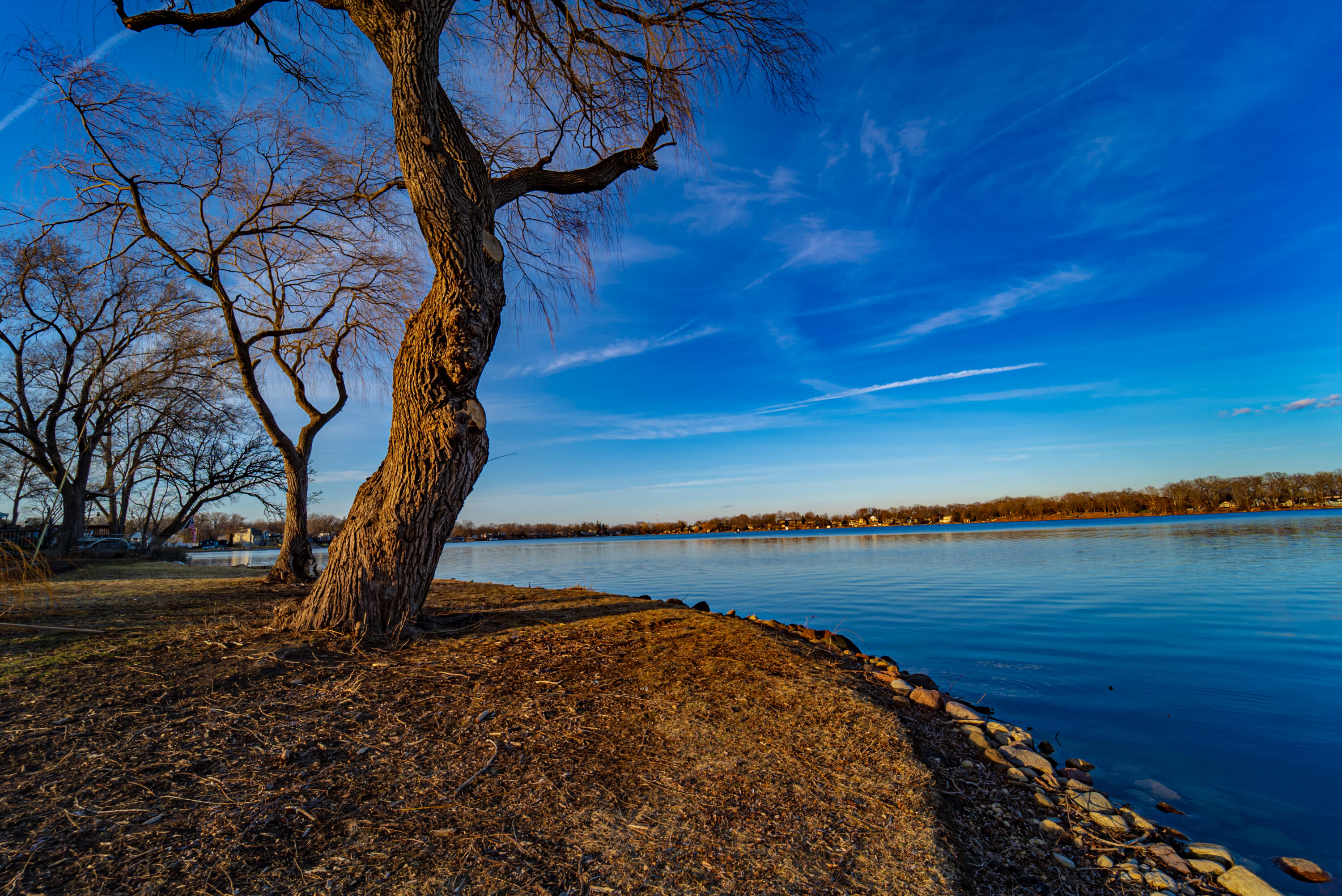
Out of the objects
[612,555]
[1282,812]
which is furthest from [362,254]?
[612,555]

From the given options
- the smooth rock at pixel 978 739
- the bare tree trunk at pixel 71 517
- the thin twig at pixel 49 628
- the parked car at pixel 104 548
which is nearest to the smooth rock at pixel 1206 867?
the smooth rock at pixel 978 739

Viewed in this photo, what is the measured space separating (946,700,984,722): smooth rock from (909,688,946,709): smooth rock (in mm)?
52

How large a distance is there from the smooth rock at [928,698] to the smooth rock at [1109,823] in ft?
4.07

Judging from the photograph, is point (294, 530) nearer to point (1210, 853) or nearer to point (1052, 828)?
point (1052, 828)

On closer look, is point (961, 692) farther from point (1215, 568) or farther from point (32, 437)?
point (32, 437)

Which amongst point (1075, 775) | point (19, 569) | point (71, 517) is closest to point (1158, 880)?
point (1075, 775)

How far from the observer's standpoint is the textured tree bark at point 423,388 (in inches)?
185

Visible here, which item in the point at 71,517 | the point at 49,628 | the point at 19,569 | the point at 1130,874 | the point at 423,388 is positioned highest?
the point at 423,388

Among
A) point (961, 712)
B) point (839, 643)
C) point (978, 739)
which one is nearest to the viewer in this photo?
point (978, 739)

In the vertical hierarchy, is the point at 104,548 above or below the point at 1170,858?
above

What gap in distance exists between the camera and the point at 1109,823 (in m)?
2.69

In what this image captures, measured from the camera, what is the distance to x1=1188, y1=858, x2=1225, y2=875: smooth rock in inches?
96.9

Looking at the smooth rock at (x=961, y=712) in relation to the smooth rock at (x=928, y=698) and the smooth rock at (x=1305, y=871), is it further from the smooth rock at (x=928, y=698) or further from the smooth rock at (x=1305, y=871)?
the smooth rock at (x=1305, y=871)

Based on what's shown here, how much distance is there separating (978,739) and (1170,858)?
1064 mm
